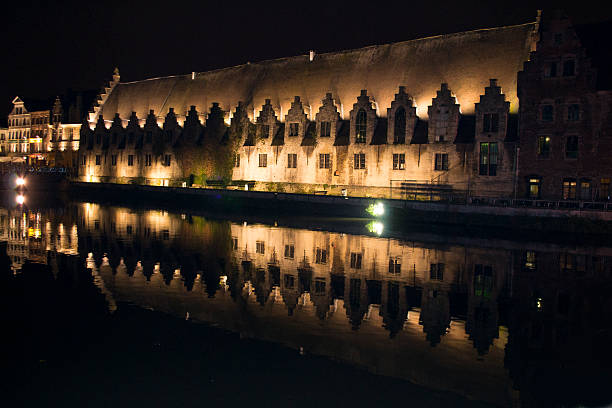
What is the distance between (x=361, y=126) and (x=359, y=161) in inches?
142

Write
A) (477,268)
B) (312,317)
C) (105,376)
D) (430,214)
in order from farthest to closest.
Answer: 1. (430,214)
2. (477,268)
3. (312,317)
4. (105,376)

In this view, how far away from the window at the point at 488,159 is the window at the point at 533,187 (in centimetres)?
316

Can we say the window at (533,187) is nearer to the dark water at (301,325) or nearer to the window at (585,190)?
the window at (585,190)

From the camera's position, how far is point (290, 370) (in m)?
10.9

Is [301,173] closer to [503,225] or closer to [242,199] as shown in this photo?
[242,199]

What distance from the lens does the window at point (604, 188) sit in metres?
39.2

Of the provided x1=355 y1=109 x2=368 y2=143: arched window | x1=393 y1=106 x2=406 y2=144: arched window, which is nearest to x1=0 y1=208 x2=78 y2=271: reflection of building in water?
x1=355 y1=109 x2=368 y2=143: arched window

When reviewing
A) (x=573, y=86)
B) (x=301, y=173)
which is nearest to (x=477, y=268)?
(x=573, y=86)

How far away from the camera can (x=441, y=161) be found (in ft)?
158

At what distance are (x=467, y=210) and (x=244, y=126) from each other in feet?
111

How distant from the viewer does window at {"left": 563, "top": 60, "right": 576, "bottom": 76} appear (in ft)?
134

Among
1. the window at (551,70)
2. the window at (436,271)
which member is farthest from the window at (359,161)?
the window at (436,271)

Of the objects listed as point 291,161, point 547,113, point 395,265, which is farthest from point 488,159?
point 395,265

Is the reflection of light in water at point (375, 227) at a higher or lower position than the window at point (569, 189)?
lower
